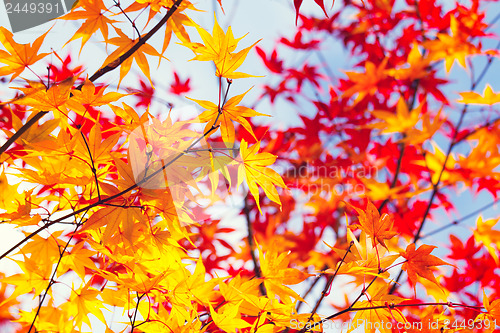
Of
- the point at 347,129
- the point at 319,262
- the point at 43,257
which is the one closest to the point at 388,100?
the point at 347,129

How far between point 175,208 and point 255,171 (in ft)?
0.49

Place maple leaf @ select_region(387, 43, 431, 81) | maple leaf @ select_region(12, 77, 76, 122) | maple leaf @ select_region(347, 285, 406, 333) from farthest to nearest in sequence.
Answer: maple leaf @ select_region(387, 43, 431, 81)
maple leaf @ select_region(347, 285, 406, 333)
maple leaf @ select_region(12, 77, 76, 122)

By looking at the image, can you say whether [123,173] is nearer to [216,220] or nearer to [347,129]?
[216,220]

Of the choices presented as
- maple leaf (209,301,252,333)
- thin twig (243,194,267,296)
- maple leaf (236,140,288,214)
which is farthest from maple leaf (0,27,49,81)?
thin twig (243,194,267,296)

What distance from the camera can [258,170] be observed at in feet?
1.89

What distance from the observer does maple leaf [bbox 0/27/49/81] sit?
524 millimetres

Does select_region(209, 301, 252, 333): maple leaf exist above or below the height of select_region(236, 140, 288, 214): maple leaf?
below

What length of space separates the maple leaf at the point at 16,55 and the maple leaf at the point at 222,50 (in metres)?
0.25

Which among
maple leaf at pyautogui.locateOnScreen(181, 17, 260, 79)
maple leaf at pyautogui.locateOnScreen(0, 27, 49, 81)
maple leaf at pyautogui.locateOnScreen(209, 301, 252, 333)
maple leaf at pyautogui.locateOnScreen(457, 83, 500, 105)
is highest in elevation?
maple leaf at pyautogui.locateOnScreen(457, 83, 500, 105)

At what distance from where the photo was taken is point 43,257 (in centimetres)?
62

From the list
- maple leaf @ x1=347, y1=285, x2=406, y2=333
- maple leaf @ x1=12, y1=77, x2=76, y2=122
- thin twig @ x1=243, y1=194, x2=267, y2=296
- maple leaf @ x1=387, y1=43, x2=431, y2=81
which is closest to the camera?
maple leaf @ x1=12, y1=77, x2=76, y2=122

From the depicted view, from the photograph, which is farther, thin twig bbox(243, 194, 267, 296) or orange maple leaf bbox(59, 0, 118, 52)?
thin twig bbox(243, 194, 267, 296)

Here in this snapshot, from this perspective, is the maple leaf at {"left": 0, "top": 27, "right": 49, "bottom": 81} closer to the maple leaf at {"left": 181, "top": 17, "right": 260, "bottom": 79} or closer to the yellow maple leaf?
the maple leaf at {"left": 181, "top": 17, "right": 260, "bottom": 79}

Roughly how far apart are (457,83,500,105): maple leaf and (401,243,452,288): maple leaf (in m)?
0.96
